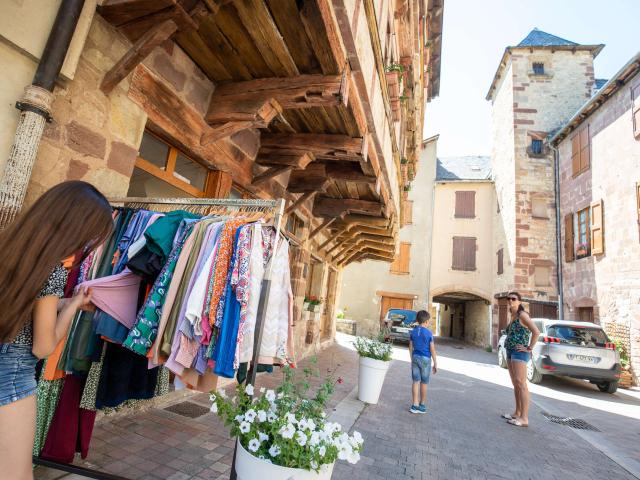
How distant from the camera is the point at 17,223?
1.33 m

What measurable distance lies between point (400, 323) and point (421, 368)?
10.7 m

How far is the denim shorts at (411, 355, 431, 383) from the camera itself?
5387 millimetres

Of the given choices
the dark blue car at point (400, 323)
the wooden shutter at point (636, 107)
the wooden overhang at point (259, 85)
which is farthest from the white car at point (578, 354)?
the wooden shutter at point (636, 107)

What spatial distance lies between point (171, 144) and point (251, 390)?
2.77 meters

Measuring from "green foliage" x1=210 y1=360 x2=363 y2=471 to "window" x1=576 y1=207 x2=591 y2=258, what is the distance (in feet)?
50.5

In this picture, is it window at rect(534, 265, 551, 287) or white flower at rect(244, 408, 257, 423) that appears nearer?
white flower at rect(244, 408, 257, 423)

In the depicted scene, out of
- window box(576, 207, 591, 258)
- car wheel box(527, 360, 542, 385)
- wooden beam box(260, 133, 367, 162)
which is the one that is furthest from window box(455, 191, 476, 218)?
wooden beam box(260, 133, 367, 162)

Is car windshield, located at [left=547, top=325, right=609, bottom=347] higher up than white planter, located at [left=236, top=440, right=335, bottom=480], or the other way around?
car windshield, located at [left=547, top=325, right=609, bottom=347]

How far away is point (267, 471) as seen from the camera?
1.68m

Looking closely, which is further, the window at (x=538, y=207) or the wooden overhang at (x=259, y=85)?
the window at (x=538, y=207)

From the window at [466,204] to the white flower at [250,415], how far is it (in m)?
21.3

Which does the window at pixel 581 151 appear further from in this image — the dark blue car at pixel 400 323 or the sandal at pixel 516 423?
the sandal at pixel 516 423

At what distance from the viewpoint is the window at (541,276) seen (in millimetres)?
15930

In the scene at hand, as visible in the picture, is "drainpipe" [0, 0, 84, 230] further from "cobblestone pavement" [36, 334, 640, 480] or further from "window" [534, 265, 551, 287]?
"window" [534, 265, 551, 287]
